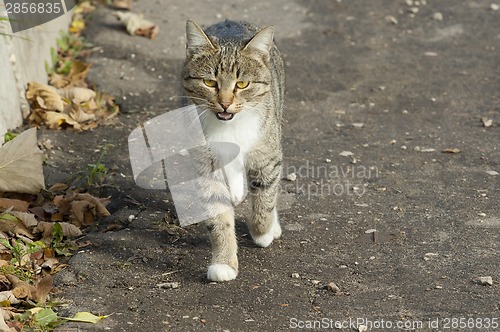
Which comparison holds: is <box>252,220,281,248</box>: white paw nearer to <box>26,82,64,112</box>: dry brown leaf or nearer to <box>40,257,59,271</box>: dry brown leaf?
<box>40,257,59,271</box>: dry brown leaf

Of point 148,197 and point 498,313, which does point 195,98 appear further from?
point 498,313

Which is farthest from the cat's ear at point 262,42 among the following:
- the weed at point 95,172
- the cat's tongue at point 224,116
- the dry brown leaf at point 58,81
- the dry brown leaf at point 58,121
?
the dry brown leaf at point 58,81

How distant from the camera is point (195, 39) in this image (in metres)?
5.21

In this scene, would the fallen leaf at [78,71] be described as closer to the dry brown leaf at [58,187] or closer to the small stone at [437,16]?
the dry brown leaf at [58,187]

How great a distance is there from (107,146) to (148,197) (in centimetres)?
93

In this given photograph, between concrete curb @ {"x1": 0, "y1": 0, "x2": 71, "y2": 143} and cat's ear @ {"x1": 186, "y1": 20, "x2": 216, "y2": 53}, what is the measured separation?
148 cm

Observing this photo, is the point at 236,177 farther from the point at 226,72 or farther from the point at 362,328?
the point at 362,328

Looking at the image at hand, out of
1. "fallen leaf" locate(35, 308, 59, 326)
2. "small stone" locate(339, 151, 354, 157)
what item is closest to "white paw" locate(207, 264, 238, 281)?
"fallen leaf" locate(35, 308, 59, 326)

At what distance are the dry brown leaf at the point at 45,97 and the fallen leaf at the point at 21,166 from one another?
4.40ft

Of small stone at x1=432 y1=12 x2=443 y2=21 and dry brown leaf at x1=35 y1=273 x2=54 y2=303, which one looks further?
small stone at x1=432 y1=12 x2=443 y2=21

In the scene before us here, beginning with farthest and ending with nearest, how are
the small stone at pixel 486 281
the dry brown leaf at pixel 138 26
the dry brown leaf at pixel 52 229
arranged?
the dry brown leaf at pixel 138 26
the dry brown leaf at pixel 52 229
the small stone at pixel 486 281

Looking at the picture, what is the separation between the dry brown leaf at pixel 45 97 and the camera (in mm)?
7012

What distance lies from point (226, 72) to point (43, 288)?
165 centimetres

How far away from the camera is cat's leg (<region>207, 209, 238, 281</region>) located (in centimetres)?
495
